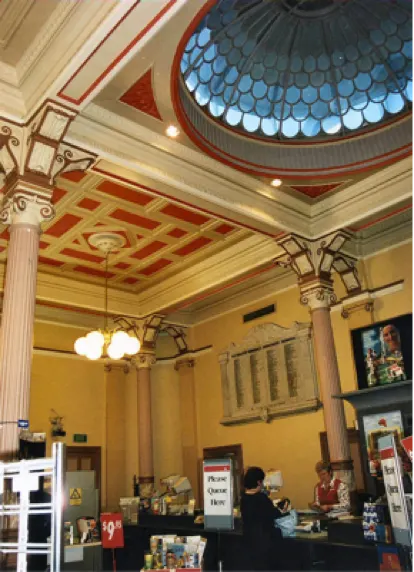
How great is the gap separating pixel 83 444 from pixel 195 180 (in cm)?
771

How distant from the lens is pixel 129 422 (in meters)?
13.9

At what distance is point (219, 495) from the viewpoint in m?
4.38

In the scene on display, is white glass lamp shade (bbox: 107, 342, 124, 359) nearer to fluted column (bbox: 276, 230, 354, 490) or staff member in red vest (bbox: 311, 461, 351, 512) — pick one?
fluted column (bbox: 276, 230, 354, 490)

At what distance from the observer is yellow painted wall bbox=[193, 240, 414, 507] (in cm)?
1034

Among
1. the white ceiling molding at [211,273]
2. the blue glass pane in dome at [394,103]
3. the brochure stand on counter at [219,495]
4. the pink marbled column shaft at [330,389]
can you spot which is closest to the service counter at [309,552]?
the brochure stand on counter at [219,495]

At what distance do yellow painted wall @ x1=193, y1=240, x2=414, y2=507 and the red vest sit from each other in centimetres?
199

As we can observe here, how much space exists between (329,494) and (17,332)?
17.7 ft

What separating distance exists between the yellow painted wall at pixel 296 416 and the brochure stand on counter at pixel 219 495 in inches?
255

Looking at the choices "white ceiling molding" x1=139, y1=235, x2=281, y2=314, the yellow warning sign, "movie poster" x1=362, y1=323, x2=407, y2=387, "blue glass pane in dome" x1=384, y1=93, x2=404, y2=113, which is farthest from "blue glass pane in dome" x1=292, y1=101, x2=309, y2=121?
the yellow warning sign

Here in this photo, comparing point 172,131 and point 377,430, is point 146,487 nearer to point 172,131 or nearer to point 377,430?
point 172,131

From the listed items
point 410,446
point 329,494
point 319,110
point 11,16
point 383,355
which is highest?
point 319,110

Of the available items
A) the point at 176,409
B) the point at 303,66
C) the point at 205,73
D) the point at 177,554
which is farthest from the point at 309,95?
the point at 176,409

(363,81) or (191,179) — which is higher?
(363,81)

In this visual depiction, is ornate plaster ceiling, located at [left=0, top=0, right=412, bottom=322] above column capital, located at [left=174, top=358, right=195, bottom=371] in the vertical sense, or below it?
above
